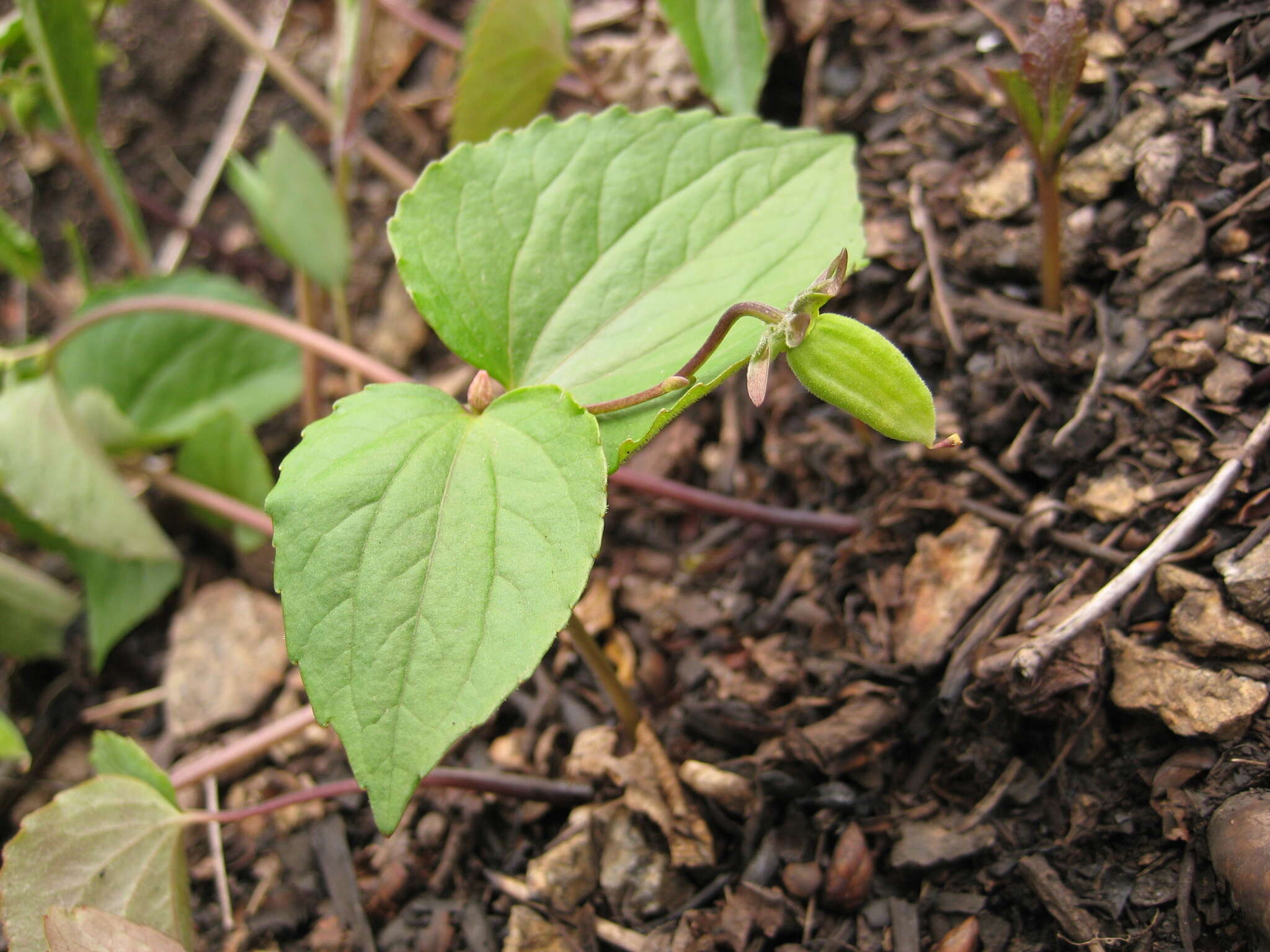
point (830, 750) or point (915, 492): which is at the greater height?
point (915, 492)

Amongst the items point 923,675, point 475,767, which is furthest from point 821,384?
point 475,767

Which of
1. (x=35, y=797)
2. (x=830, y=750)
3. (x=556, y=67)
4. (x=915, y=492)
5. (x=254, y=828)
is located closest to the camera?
(x=830, y=750)

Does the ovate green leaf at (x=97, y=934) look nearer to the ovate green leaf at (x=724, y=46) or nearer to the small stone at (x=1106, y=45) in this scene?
the ovate green leaf at (x=724, y=46)

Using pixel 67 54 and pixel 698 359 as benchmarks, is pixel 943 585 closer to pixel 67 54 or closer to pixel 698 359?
pixel 698 359

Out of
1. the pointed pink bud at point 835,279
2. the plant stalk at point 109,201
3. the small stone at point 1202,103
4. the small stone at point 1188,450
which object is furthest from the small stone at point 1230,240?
the plant stalk at point 109,201

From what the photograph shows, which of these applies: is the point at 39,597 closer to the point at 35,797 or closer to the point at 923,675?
the point at 35,797

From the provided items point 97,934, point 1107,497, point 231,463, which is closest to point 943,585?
point 1107,497
